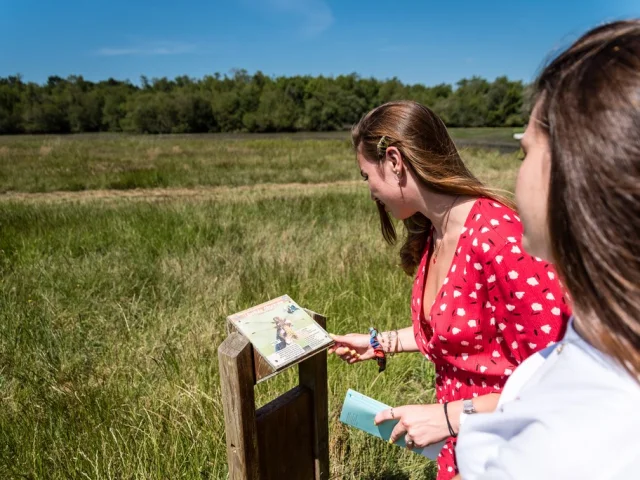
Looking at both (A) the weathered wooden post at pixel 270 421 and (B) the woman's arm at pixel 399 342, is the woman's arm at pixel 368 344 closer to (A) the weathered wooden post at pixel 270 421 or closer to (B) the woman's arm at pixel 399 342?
(B) the woman's arm at pixel 399 342

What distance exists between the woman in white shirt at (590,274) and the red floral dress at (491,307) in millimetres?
585

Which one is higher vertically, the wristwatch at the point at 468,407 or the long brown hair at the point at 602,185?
the long brown hair at the point at 602,185

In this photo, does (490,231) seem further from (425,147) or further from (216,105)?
(216,105)

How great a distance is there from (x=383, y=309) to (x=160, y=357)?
164cm

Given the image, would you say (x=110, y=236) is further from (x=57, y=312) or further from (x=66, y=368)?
(x=66, y=368)

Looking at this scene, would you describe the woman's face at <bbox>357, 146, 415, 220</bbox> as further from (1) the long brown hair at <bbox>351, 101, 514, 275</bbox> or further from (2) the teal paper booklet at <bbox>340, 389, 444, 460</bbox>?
(2) the teal paper booklet at <bbox>340, 389, 444, 460</bbox>

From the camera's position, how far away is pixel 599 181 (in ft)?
2.03

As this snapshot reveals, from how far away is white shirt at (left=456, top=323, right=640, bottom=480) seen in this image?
1.89 feet

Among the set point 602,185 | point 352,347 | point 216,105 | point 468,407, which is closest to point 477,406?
point 468,407

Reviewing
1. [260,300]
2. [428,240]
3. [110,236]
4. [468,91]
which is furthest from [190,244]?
[468,91]

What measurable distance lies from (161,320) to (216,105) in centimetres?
6904

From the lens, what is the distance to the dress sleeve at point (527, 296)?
1250 mm

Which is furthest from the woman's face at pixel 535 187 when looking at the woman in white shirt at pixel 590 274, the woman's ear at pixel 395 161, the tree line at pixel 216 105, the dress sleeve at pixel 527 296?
the tree line at pixel 216 105

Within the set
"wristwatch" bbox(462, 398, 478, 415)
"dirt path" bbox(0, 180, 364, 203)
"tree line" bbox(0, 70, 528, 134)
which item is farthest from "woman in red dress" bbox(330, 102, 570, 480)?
"tree line" bbox(0, 70, 528, 134)
